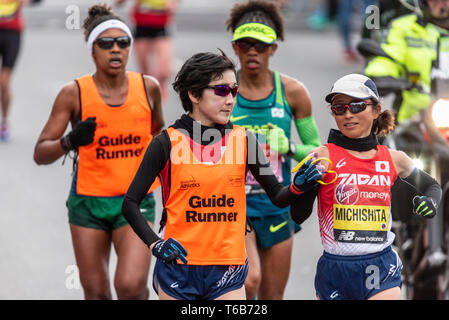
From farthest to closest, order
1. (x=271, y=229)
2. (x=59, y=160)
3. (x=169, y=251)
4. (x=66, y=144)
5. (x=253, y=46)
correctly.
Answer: (x=59, y=160) → (x=271, y=229) → (x=253, y=46) → (x=66, y=144) → (x=169, y=251)

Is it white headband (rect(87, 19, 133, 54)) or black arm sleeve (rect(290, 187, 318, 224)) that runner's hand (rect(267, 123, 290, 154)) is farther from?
white headband (rect(87, 19, 133, 54))

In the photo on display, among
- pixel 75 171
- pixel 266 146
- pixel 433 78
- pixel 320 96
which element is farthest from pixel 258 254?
pixel 320 96

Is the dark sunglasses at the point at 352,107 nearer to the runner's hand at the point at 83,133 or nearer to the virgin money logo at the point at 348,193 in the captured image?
the virgin money logo at the point at 348,193

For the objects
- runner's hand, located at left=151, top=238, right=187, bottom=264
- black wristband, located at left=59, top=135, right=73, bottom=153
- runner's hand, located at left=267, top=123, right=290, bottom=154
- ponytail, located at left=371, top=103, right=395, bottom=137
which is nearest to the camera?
runner's hand, located at left=151, top=238, right=187, bottom=264

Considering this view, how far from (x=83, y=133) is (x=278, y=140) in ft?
3.71

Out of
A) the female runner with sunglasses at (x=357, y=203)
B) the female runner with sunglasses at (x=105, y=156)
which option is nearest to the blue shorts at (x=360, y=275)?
the female runner with sunglasses at (x=357, y=203)

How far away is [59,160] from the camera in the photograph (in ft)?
42.0

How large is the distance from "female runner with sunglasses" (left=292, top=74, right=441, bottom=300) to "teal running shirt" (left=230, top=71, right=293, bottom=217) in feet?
3.89

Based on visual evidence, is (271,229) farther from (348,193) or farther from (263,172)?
(348,193)

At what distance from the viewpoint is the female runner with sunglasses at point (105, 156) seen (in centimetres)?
625

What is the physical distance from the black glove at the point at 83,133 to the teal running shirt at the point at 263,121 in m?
0.85

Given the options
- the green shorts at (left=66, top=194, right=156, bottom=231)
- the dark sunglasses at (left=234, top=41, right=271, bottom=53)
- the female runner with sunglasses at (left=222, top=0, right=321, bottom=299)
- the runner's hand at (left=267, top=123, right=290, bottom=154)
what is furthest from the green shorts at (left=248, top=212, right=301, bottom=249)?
the dark sunglasses at (left=234, top=41, right=271, bottom=53)

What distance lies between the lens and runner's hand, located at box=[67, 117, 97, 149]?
236 inches

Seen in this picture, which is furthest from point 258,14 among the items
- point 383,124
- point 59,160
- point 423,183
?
point 59,160
